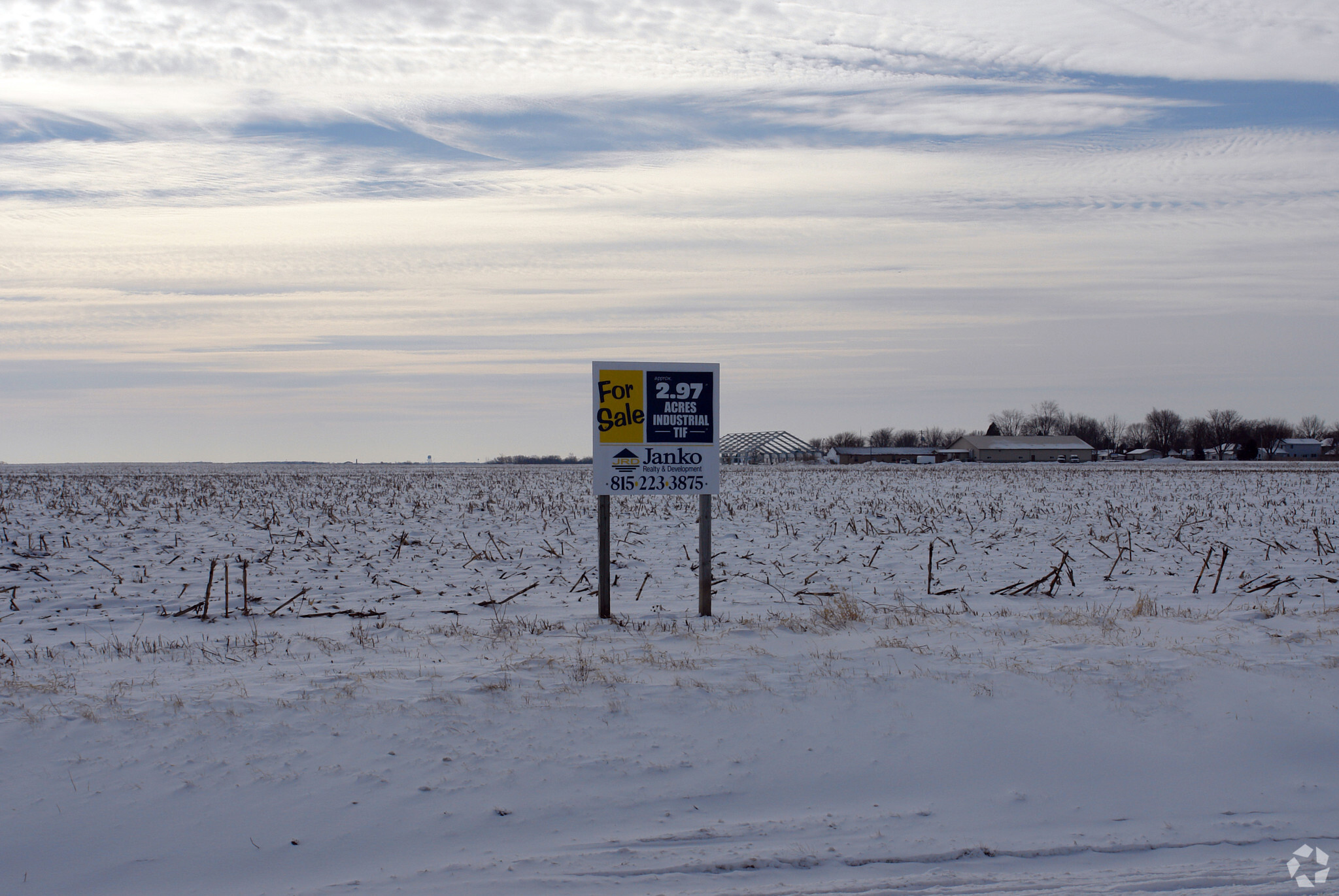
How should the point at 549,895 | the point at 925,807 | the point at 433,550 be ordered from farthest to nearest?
the point at 433,550 < the point at 925,807 < the point at 549,895

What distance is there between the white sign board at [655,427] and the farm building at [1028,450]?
124 metres

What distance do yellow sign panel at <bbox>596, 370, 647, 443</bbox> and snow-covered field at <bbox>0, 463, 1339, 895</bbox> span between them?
7.31ft

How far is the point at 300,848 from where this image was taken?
5336 millimetres

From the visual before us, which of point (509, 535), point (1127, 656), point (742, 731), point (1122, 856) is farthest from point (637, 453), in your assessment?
point (509, 535)

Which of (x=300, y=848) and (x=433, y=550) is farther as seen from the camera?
(x=433, y=550)

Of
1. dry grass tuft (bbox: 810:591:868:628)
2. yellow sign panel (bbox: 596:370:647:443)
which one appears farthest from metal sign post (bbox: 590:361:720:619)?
dry grass tuft (bbox: 810:591:868:628)

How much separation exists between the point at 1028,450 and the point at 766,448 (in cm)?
3941

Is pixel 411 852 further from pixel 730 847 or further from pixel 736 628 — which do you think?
pixel 736 628

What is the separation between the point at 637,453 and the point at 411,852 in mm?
5894

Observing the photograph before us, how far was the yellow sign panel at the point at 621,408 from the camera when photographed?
10469mm

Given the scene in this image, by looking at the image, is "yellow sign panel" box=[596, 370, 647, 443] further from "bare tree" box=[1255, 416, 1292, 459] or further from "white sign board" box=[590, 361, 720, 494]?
"bare tree" box=[1255, 416, 1292, 459]

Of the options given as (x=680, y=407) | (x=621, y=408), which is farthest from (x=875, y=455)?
(x=621, y=408)

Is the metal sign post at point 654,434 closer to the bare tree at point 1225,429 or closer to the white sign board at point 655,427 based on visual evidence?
the white sign board at point 655,427

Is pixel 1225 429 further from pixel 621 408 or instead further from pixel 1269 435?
pixel 621 408
